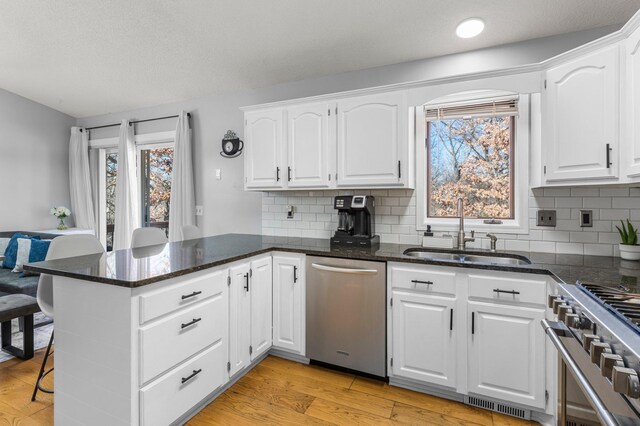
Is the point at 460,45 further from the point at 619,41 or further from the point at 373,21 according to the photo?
the point at 619,41

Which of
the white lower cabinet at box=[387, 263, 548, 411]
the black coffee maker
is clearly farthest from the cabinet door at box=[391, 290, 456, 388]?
the black coffee maker

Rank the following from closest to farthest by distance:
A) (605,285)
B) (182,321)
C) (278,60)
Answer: (605,285), (182,321), (278,60)

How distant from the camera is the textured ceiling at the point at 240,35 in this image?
217 cm

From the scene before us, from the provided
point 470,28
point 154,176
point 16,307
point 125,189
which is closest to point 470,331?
point 470,28

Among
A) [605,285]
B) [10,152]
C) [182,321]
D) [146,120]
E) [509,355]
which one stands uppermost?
[146,120]

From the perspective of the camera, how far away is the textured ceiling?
2.17m

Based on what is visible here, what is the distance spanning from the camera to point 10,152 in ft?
13.7

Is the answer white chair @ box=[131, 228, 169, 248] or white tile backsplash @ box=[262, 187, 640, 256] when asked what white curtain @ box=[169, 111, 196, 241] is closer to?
white chair @ box=[131, 228, 169, 248]

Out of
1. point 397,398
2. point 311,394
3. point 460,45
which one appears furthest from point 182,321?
point 460,45

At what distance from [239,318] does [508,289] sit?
1651 millimetres

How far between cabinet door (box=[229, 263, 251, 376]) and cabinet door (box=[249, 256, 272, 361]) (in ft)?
0.19

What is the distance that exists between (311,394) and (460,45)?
8.99 ft

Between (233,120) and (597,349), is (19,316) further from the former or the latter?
(597,349)

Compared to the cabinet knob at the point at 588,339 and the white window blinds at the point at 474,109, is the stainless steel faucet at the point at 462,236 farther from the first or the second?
the cabinet knob at the point at 588,339
